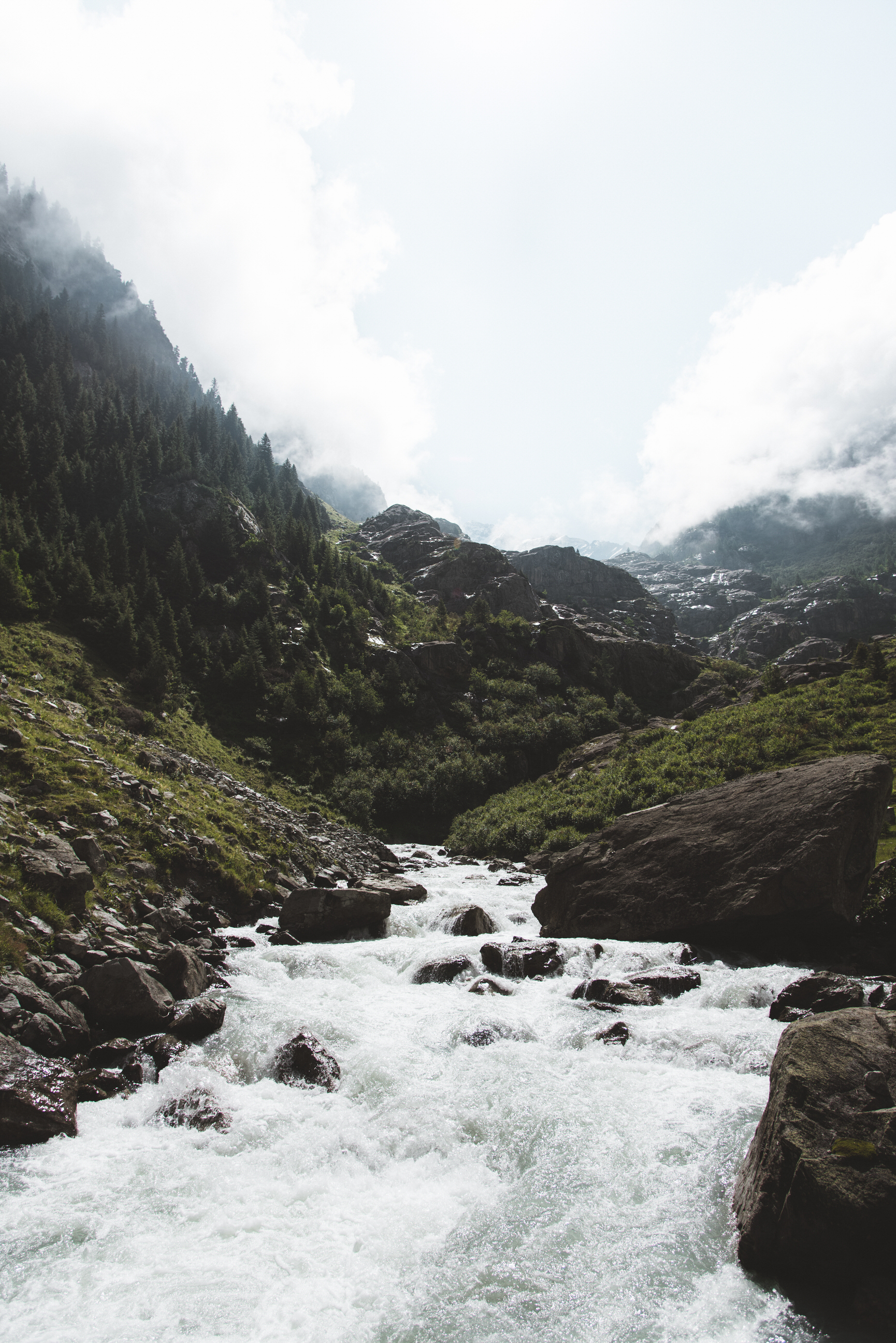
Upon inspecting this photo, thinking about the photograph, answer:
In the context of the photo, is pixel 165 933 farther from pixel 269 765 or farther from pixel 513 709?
pixel 513 709

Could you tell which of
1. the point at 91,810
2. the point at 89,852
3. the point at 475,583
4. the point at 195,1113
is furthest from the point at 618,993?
the point at 475,583

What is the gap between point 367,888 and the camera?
31.4m

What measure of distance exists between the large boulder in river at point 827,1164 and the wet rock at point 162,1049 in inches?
470

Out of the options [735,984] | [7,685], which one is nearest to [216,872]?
[7,685]

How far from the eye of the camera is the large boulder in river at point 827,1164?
6.91 metres

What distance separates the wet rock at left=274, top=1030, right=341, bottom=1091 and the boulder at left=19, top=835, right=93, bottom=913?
25.1ft

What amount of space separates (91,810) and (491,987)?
15.9 m

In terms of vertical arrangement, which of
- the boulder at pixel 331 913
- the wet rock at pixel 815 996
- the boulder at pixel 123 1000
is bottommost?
the boulder at pixel 331 913

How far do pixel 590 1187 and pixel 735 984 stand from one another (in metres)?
9.47

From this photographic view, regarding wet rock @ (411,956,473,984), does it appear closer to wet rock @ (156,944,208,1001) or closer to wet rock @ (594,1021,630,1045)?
wet rock @ (594,1021,630,1045)

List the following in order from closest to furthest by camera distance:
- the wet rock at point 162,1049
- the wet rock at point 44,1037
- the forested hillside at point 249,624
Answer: the wet rock at point 44,1037 < the wet rock at point 162,1049 < the forested hillside at point 249,624

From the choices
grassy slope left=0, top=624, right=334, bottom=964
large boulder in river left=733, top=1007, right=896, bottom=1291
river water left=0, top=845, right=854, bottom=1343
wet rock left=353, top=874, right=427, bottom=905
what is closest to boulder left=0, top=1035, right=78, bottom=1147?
river water left=0, top=845, right=854, bottom=1343

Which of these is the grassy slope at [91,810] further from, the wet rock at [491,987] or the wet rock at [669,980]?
the wet rock at [669,980]

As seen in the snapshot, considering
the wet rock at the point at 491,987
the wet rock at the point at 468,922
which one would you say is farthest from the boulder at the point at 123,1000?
the wet rock at the point at 468,922
